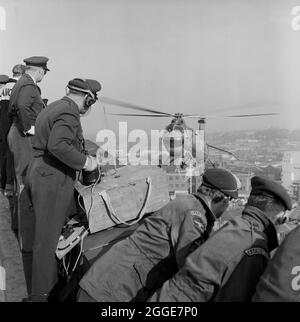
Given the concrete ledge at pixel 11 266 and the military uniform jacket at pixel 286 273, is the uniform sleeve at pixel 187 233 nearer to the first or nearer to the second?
the military uniform jacket at pixel 286 273

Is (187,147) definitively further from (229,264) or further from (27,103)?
(229,264)

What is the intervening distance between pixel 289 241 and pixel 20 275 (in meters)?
2.60

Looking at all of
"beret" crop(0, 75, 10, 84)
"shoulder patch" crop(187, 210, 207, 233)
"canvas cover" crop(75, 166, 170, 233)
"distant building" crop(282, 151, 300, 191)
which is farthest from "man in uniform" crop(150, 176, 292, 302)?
"beret" crop(0, 75, 10, 84)

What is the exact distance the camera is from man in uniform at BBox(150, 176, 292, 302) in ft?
7.77

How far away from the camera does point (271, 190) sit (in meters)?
2.71

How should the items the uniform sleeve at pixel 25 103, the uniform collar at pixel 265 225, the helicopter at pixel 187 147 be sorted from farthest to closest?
the helicopter at pixel 187 147 < the uniform sleeve at pixel 25 103 < the uniform collar at pixel 265 225

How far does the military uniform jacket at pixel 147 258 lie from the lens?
2943 mm

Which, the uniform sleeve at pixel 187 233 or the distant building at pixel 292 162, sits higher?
the distant building at pixel 292 162

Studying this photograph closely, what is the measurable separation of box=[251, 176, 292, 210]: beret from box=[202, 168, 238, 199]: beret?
0.35 meters

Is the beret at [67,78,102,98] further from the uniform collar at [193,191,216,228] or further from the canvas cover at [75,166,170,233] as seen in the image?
the uniform collar at [193,191,216,228]

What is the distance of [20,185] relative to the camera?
4.75 m

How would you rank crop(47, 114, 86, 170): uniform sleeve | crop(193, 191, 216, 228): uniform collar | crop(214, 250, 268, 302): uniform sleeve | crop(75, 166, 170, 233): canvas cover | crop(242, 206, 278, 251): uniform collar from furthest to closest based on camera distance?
crop(75, 166, 170, 233): canvas cover < crop(47, 114, 86, 170): uniform sleeve < crop(193, 191, 216, 228): uniform collar < crop(242, 206, 278, 251): uniform collar < crop(214, 250, 268, 302): uniform sleeve

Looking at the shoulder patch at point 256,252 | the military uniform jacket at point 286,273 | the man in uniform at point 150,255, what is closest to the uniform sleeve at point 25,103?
the man in uniform at point 150,255
